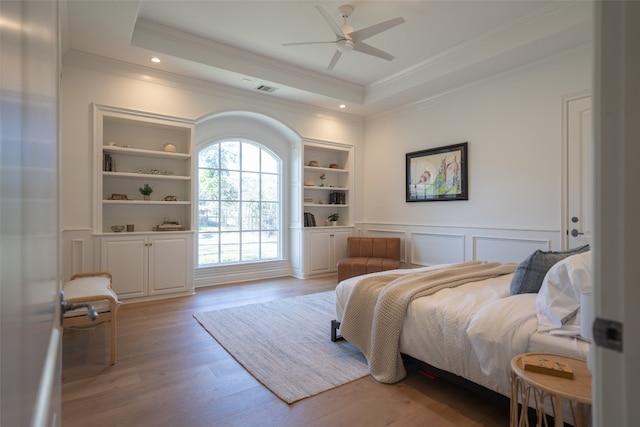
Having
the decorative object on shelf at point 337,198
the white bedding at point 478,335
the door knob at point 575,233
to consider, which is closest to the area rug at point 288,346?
the white bedding at point 478,335

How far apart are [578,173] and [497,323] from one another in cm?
278

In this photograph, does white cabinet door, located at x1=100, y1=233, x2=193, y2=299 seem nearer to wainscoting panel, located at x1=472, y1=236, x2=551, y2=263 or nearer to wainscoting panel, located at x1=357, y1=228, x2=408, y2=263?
wainscoting panel, located at x1=357, y1=228, x2=408, y2=263

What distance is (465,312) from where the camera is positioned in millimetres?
1961

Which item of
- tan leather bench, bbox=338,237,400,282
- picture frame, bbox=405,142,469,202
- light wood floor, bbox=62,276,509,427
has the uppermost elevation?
picture frame, bbox=405,142,469,202

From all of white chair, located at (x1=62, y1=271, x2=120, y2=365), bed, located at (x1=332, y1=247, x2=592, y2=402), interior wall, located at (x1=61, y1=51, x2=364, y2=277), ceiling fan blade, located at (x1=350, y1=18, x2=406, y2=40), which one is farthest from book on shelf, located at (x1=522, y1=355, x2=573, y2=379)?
interior wall, located at (x1=61, y1=51, x2=364, y2=277)

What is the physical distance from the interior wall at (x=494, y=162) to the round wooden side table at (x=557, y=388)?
2807mm

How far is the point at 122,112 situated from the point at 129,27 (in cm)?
109

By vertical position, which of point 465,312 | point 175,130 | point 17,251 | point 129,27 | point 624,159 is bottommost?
Answer: point 465,312

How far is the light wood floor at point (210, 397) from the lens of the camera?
1854 millimetres

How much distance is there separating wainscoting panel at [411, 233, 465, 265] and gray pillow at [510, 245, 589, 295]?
2.53m

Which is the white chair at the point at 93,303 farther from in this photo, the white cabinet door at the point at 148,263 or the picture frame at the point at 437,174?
the picture frame at the point at 437,174

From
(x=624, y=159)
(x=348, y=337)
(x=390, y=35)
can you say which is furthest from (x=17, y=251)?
(x=390, y=35)

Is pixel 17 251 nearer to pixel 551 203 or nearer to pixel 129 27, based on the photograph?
pixel 129 27

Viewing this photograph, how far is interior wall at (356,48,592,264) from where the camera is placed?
3797mm
